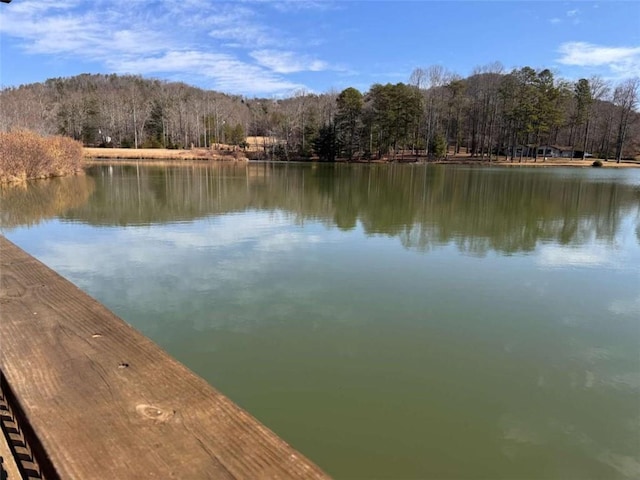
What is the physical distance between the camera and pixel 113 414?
100 cm

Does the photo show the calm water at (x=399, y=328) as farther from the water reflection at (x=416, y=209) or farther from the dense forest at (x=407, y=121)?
the dense forest at (x=407, y=121)

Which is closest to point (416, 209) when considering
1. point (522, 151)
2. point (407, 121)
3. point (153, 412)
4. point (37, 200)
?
point (37, 200)

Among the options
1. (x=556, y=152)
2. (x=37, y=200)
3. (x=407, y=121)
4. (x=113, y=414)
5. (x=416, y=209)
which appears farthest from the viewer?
(x=556, y=152)

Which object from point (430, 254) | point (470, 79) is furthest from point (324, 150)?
point (430, 254)

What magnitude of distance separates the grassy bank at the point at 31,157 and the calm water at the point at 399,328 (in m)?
11.6

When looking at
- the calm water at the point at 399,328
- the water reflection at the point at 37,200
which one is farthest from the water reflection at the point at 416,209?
the calm water at the point at 399,328

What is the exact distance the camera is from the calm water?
3340 millimetres

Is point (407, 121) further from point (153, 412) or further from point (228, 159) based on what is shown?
point (153, 412)

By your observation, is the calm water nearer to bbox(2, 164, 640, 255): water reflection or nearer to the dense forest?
bbox(2, 164, 640, 255): water reflection

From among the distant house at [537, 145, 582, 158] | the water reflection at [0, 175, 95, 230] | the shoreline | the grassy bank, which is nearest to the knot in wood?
the water reflection at [0, 175, 95, 230]

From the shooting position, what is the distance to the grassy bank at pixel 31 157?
21531 millimetres

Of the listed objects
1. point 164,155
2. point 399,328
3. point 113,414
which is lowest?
point 399,328

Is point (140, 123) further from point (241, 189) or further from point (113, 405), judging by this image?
point (113, 405)

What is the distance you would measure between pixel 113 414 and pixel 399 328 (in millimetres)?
4533
